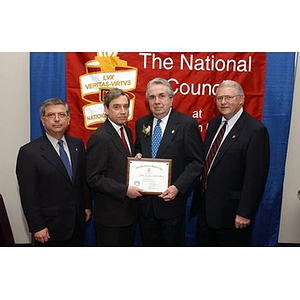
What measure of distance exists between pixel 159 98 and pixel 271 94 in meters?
1.22

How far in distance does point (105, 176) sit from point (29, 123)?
1254 mm

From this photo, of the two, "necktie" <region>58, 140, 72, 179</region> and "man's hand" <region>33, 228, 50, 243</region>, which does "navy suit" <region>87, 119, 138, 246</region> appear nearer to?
"necktie" <region>58, 140, 72, 179</region>

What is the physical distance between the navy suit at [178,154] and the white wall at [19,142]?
136 centimetres

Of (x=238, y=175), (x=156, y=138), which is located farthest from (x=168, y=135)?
(x=238, y=175)

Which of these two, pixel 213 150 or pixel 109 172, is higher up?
pixel 213 150

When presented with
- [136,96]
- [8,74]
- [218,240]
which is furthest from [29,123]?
[218,240]

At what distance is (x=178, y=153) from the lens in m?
2.60

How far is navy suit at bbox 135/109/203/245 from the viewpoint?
2584 mm

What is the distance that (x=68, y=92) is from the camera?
321cm

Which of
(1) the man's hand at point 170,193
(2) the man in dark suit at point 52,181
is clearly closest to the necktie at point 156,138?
(1) the man's hand at point 170,193

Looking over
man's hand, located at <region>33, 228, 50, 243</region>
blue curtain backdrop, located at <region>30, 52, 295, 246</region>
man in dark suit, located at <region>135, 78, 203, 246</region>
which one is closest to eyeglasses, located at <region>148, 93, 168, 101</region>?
man in dark suit, located at <region>135, 78, 203, 246</region>

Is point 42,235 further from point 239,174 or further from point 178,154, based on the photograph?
point 239,174

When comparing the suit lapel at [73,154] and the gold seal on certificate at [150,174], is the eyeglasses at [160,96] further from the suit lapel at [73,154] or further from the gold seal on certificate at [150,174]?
the suit lapel at [73,154]

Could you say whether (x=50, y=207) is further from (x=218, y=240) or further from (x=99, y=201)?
(x=218, y=240)
